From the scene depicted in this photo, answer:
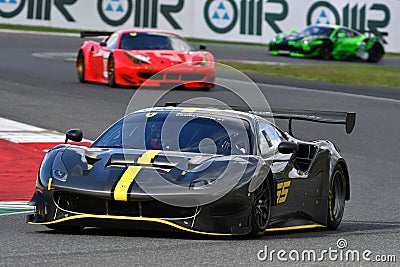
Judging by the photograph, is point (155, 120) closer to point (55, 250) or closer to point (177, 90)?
point (55, 250)

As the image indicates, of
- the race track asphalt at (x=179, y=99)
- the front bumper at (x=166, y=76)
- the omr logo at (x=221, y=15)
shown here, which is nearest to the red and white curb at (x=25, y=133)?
the race track asphalt at (x=179, y=99)

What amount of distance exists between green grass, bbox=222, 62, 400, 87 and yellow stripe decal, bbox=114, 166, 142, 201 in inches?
776

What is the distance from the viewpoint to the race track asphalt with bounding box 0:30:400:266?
706 centimetres

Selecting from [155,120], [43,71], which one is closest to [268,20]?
[43,71]

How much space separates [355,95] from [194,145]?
15.3 m

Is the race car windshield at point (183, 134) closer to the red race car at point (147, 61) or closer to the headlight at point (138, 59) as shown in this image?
the red race car at point (147, 61)

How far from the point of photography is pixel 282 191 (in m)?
8.55

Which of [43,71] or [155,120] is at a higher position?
[155,120]

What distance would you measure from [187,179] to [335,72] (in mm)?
22732

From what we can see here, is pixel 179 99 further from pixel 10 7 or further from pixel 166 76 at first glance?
pixel 10 7

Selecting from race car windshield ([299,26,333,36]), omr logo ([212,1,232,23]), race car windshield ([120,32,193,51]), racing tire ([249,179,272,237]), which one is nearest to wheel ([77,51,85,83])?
race car windshield ([120,32,193,51])

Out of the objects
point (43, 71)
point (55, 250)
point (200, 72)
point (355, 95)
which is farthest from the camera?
point (43, 71)

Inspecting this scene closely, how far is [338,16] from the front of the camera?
4153 centimetres

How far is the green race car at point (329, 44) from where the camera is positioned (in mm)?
36875
